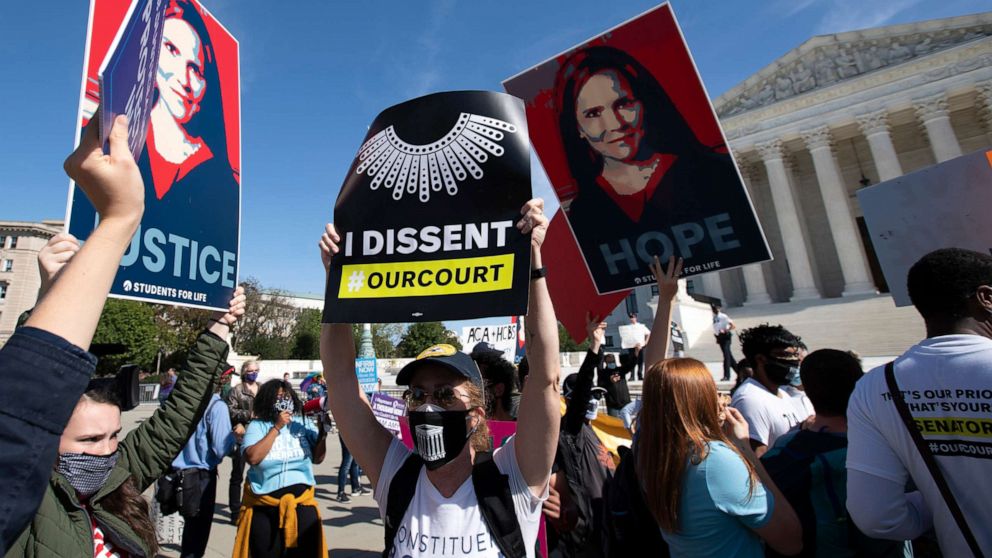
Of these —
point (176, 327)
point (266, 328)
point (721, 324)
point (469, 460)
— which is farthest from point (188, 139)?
point (266, 328)

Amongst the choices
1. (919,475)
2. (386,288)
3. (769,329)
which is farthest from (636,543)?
(769,329)

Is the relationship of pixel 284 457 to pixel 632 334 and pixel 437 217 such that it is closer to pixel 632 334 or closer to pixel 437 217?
pixel 437 217

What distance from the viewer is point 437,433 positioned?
1935 millimetres

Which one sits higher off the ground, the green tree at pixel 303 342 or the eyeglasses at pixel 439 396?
the green tree at pixel 303 342

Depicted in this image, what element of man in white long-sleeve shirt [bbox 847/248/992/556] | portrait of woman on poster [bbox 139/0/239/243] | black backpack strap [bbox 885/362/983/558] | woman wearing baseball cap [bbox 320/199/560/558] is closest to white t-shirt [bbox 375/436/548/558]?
woman wearing baseball cap [bbox 320/199/560/558]

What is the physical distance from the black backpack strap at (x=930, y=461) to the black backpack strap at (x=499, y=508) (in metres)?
1.48

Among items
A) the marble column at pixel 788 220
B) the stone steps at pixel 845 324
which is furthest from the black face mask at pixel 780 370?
the marble column at pixel 788 220

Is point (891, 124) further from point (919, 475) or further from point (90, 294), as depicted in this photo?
point (90, 294)

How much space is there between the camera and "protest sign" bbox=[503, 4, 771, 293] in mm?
3400

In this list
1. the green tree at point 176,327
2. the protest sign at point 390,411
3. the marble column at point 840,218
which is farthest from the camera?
the green tree at point 176,327

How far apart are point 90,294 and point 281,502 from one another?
11.8 feet

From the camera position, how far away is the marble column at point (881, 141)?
2723 cm

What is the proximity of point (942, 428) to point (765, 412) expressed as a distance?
170 cm

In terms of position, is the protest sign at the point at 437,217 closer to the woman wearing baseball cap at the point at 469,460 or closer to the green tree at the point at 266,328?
the woman wearing baseball cap at the point at 469,460
